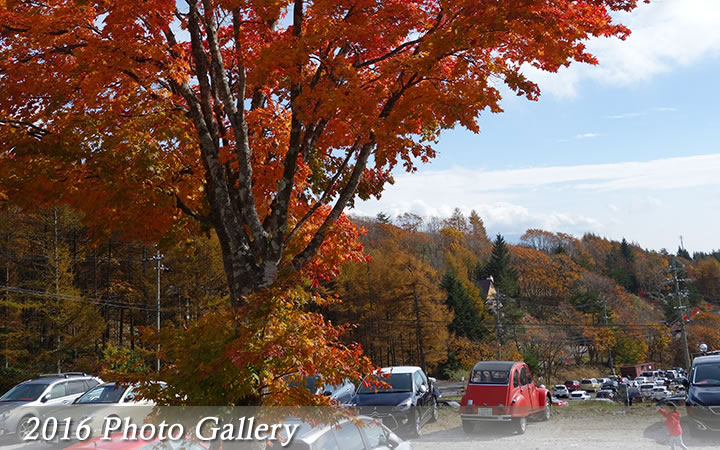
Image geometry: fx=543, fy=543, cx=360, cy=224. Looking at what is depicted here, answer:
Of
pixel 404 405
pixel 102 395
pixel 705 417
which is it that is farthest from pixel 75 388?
pixel 705 417

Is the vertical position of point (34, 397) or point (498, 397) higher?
point (34, 397)

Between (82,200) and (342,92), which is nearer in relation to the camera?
(342,92)

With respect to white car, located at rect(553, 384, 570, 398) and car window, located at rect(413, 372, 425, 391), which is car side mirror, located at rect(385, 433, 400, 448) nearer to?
car window, located at rect(413, 372, 425, 391)

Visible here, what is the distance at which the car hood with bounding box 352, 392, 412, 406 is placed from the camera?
13.3 metres

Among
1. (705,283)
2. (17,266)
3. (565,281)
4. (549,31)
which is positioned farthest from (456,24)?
(705,283)

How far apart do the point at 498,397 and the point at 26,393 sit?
42.5 feet

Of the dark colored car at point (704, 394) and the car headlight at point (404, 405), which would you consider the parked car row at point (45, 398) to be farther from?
the dark colored car at point (704, 394)

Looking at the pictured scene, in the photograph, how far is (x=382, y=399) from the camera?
1354cm

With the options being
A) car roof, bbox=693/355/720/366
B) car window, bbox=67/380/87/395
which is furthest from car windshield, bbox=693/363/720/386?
car window, bbox=67/380/87/395

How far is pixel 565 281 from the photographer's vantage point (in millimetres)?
83125

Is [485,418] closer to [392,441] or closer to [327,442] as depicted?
[392,441]

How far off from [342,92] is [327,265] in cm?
326

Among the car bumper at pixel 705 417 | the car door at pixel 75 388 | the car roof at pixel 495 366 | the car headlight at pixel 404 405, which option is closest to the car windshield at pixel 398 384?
the car headlight at pixel 404 405

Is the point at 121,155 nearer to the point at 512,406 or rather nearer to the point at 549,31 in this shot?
the point at 549,31
